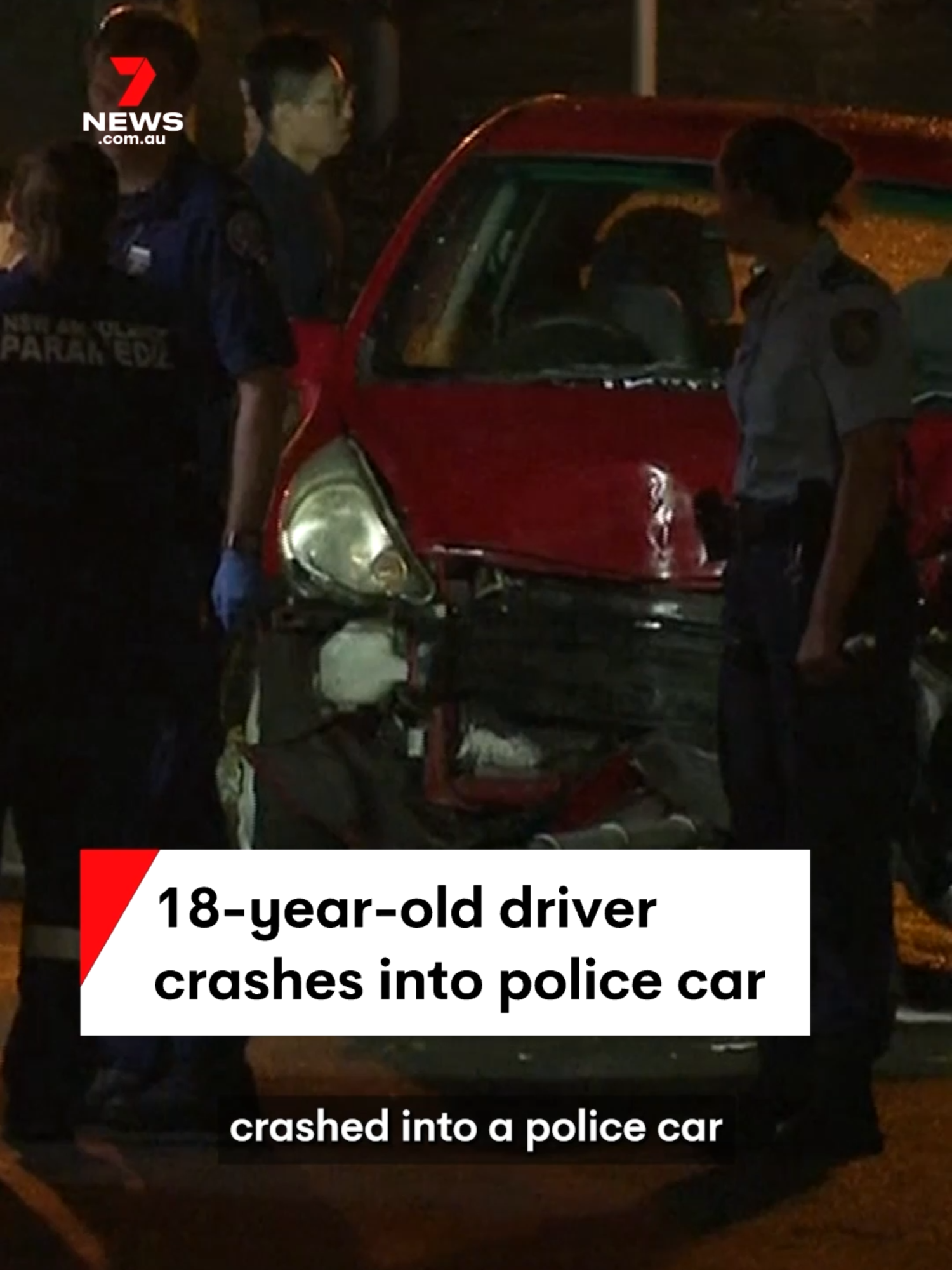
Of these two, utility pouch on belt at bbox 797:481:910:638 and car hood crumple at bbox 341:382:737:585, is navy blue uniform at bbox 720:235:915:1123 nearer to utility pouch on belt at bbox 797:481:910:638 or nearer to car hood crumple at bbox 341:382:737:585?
utility pouch on belt at bbox 797:481:910:638

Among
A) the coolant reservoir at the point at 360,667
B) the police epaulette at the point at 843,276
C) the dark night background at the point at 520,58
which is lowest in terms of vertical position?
the dark night background at the point at 520,58

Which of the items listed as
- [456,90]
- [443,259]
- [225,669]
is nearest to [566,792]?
[225,669]

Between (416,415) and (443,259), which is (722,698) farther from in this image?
(443,259)

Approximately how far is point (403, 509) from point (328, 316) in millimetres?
1841

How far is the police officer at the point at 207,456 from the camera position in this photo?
22.1ft

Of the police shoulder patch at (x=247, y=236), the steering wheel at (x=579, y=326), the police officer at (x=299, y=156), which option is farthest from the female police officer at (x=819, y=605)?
the police officer at (x=299, y=156)

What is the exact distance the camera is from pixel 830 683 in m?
6.61

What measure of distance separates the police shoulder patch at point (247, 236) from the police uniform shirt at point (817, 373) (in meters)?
0.82

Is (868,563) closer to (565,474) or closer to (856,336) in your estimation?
(856,336)

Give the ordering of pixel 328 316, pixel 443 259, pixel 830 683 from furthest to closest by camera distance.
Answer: pixel 328 316 → pixel 443 259 → pixel 830 683

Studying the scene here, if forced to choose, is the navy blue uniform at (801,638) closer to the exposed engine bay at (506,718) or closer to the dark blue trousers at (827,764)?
the dark blue trousers at (827,764)

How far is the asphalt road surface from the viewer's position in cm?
597

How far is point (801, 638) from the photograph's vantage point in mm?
6633
